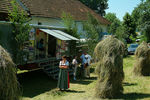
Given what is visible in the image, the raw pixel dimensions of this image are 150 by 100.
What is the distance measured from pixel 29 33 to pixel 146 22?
96.7ft

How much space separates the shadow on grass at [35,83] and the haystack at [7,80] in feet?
15.5

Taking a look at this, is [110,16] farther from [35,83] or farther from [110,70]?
[110,70]

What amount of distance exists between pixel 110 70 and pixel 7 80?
464 cm

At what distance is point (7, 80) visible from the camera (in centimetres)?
433

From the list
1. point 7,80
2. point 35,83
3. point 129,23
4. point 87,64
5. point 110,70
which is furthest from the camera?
point 129,23

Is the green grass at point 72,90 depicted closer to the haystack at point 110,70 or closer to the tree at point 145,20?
the haystack at point 110,70

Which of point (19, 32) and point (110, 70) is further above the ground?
point (19, 32)

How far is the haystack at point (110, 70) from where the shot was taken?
25.6 ft

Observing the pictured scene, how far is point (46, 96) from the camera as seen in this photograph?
895 centimetres

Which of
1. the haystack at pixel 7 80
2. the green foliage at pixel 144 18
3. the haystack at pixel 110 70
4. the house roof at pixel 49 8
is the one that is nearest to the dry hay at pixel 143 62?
the haystack at pixel 110 70

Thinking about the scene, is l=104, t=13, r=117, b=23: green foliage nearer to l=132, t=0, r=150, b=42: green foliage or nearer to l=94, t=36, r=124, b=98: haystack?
l=132, t=0, r=150, b=42: green foliage

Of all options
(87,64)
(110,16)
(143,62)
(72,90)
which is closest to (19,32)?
(72,90)

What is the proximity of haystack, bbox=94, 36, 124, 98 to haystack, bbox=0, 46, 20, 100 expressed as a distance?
417cm

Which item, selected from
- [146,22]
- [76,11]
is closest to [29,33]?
[76,11]
